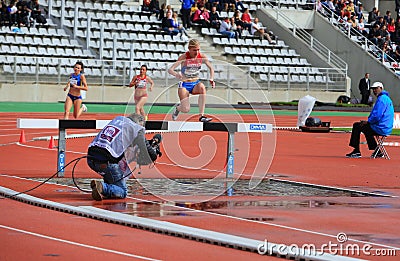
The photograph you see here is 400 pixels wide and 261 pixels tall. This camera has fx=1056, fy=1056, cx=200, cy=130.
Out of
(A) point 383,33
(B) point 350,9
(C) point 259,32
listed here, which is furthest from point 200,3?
(A) point 383,33

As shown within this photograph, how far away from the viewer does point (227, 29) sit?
45812 millimetres

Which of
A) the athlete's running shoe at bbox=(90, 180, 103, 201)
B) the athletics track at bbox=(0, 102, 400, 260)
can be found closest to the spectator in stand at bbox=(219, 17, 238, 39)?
the athletics track at bbox=(0, 102, 400, 260)

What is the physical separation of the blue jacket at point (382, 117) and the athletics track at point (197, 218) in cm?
241

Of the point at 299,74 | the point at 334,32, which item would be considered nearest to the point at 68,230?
the point at 299,74

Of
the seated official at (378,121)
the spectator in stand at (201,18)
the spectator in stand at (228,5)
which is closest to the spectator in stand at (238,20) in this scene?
the spectator in stand at (228,5)

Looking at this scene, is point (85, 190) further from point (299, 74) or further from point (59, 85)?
point (299, 74)

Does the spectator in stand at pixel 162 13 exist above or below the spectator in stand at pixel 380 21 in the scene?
below

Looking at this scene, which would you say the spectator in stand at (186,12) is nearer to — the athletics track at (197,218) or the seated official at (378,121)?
the seated official at (378,121)

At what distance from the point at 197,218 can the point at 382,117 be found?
10156 millimetres

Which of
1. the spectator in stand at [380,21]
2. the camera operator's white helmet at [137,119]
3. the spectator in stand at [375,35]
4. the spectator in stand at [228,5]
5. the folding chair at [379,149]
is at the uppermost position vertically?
the spectator in stand at [228,5]

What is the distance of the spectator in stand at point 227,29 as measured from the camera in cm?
4553

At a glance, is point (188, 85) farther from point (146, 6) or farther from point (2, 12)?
point (146, 6)

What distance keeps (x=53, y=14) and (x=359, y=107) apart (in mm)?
12670

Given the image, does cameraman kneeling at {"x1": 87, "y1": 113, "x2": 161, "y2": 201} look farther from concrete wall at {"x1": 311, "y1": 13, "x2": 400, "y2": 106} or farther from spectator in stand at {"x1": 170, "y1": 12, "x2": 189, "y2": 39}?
concrete wall at {"x1": 311, "y1": 13, "x2": 400, "y2": 106}
